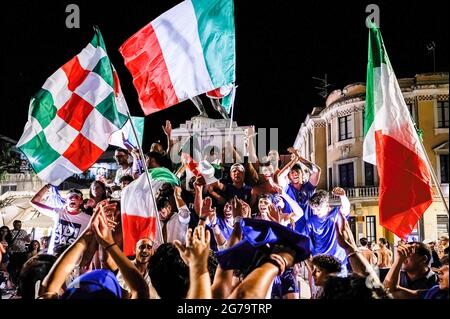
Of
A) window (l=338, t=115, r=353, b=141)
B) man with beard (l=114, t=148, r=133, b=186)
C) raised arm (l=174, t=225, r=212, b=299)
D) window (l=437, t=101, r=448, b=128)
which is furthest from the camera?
window (l=338, t=115, r=353, b=141)

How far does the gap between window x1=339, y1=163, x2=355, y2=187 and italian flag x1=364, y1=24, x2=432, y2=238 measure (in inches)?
742

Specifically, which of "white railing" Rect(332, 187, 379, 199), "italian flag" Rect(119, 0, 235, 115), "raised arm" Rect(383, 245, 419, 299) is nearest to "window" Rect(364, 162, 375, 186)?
"white railing" Rect(332, 187, 379, 199)

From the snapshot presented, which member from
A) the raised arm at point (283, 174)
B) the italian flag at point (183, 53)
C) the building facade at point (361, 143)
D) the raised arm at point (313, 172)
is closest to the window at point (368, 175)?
the building facade at point (361, 143)

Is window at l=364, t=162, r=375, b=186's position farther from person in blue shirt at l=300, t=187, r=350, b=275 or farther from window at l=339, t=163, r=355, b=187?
person in blue shirt at l=300, t=187, r=350, b=275

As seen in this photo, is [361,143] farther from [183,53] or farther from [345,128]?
[183,53]

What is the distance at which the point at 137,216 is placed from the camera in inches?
224

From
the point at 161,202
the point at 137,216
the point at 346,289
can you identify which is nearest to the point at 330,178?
the point at 161,202

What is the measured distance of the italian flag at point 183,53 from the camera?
6.36m

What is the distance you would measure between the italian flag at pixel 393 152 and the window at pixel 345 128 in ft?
59.1

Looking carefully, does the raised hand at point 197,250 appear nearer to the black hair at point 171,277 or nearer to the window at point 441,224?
the black hair at point 171,277

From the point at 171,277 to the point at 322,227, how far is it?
3251 millimetres

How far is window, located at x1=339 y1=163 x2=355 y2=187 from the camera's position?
940 inches

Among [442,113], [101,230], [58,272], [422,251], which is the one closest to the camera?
[58,272]
